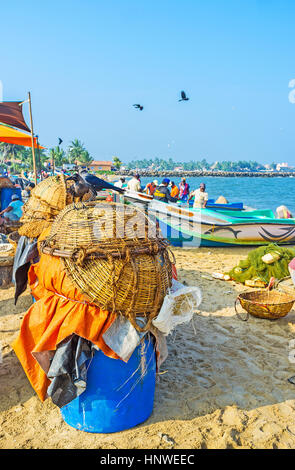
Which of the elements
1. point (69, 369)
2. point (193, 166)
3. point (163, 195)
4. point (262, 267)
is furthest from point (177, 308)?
point (193, 166)

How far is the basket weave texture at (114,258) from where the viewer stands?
241cm

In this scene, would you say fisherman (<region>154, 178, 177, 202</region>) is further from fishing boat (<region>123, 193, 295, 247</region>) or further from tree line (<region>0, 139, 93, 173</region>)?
tree line (<region>0, 139, 93, 173</region>)

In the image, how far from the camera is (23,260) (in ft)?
13.4

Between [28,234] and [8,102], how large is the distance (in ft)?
17.8

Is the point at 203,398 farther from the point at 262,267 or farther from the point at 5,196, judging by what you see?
the point at 5,196

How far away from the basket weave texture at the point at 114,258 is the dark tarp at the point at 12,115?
618 cm

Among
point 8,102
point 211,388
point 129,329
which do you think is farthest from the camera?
point 8,102

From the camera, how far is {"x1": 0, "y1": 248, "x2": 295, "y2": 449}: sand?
8.41ft

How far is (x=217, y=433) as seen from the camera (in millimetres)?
2656

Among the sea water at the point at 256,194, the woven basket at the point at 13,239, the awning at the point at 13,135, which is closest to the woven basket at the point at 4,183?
the awning at the point at 13,135

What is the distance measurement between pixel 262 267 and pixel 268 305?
1937mm

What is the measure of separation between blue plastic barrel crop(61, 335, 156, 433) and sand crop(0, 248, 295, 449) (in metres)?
0.09

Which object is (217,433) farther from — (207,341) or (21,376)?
(21,376)
